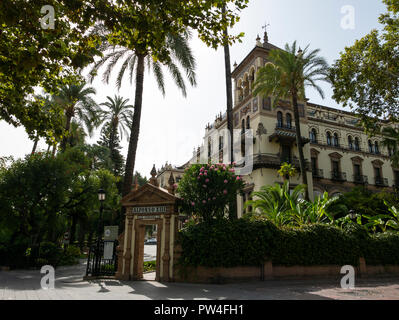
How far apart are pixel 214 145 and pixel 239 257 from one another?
29487 millimetres

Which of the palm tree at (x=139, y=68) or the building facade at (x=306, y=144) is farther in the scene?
the building facade at (x=306, y=144)

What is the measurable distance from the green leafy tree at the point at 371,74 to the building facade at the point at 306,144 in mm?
11872

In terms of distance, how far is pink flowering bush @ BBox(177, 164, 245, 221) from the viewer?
480 inches

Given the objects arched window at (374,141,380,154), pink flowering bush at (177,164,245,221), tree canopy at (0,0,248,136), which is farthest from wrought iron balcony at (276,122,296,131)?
Result: tree canopy at (0,0,248,136)

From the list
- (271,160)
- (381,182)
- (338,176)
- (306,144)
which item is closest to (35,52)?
(271,160)

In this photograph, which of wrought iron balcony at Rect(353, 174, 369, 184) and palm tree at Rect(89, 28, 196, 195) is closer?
palm tree at Rect(89, 28, 196, 195)

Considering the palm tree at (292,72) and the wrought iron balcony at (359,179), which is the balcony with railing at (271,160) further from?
the wrought iron balcony at (359,179)

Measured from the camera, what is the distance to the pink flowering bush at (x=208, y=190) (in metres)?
12.2

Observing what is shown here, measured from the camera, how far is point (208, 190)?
484 inches

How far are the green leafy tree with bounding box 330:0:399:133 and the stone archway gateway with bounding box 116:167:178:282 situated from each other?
11.1m

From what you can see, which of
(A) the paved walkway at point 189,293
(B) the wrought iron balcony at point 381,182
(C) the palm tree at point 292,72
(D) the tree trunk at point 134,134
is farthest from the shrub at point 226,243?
(B) the wrought iron balcony at point 381,182

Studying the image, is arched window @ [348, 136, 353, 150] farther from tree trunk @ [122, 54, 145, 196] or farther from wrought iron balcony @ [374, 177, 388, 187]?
tree trunk @ [122, 54, 145, 196]
